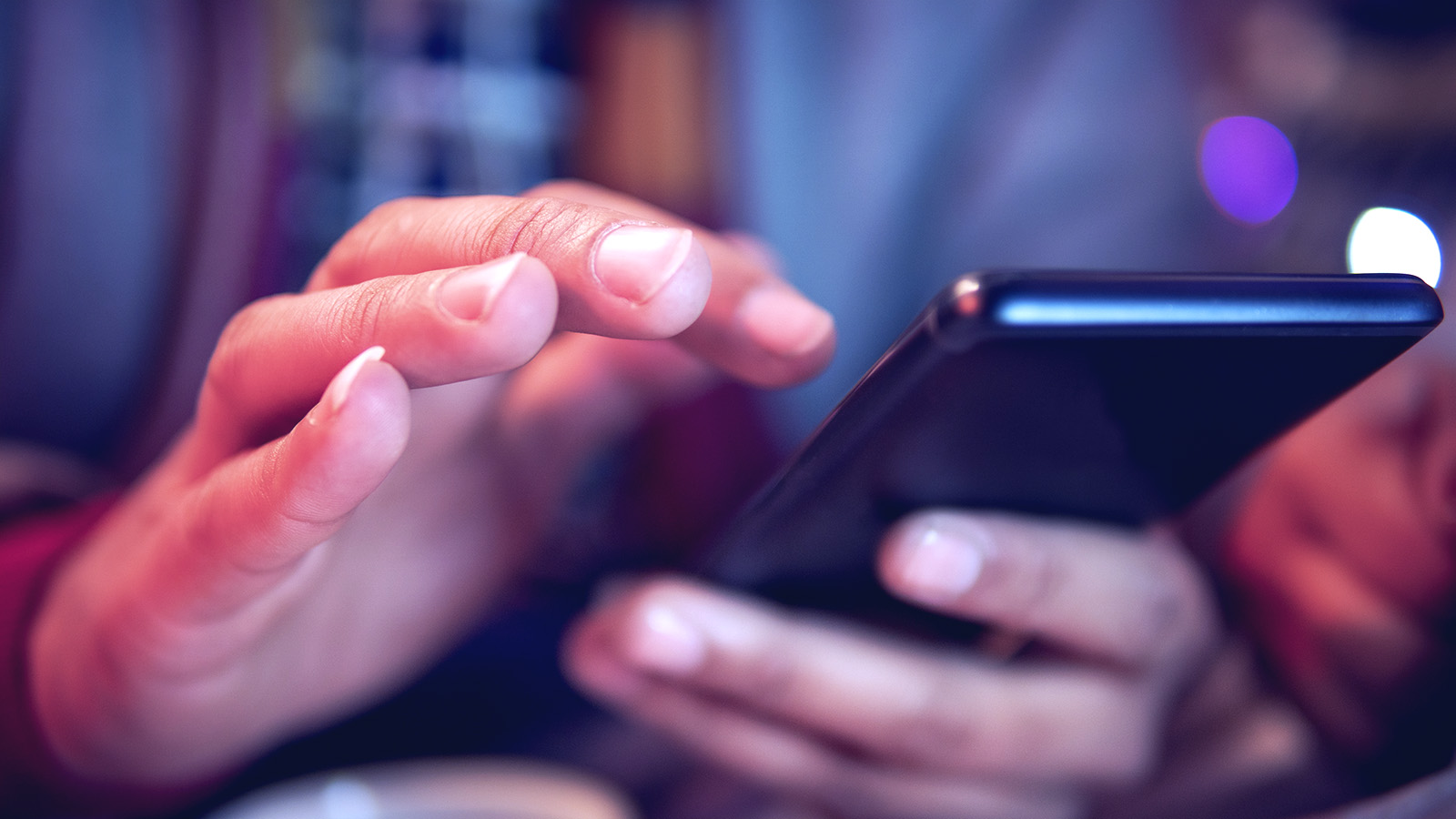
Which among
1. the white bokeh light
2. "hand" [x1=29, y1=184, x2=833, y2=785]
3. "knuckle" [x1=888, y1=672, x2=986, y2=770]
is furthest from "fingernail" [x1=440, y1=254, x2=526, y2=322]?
the white bokeh light

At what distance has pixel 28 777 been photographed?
0.44 m

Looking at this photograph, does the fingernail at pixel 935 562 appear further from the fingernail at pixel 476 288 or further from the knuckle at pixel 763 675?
the fingernail at pixel 476 288

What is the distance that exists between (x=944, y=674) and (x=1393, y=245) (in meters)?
0.89

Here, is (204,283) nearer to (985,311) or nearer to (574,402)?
(574,402)

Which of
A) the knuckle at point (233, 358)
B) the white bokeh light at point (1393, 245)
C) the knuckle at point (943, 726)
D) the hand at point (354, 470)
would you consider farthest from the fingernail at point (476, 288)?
the white bokeh light at point (1393, 245)

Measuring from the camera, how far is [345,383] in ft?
0.79

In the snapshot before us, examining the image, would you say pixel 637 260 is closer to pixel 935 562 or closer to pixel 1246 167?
pixel 935 562

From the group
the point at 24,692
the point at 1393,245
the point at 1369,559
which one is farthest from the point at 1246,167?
the point at 24,692

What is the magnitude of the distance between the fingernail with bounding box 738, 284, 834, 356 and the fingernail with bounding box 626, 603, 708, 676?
0.18 meters

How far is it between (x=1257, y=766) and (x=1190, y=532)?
0.21m

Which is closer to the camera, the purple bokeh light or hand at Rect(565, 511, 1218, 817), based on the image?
hand at Rect(565, 511, 1218, 817)

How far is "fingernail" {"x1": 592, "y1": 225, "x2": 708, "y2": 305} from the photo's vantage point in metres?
0.25

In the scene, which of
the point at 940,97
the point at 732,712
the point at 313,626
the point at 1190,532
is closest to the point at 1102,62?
the point at 940,97

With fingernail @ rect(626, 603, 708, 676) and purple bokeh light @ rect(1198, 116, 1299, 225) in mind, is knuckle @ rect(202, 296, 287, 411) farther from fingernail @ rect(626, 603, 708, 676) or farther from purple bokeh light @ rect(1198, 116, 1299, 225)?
purple bokeh light @ rect(1198, 116, 1299, 225)
